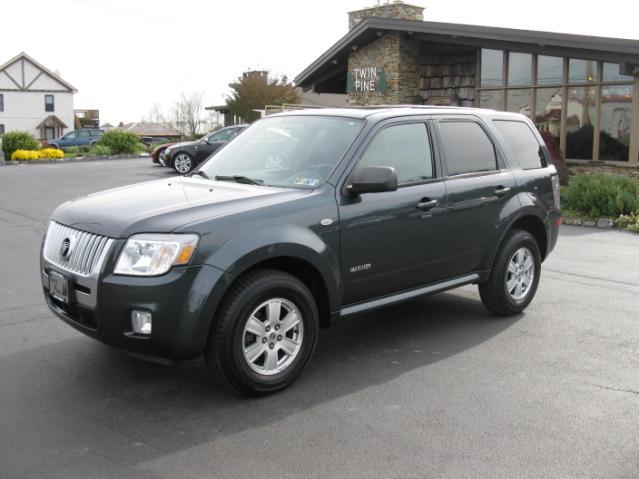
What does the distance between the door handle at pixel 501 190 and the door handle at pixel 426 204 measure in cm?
86

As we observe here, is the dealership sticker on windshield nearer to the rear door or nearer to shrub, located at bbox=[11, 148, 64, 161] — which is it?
the rear door

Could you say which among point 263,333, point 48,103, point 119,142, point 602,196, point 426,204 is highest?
point 48,103

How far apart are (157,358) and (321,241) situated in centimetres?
135

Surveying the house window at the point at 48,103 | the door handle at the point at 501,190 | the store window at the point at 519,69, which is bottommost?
the door handle at the point at 501,190

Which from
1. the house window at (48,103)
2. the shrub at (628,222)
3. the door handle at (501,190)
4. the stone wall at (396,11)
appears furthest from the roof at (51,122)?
the door handle at (501,190)

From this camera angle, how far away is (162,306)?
4.31 meters

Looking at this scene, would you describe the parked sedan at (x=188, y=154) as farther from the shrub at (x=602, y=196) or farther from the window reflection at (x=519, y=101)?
the shrub at (x=602, y=196)

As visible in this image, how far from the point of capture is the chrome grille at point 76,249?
4520 mm

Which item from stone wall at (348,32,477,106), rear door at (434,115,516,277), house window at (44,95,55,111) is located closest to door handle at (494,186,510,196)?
rear door at (434,115,516,277)

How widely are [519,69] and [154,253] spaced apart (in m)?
16.9

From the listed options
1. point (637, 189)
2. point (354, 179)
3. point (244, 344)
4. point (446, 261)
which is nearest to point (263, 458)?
point (244, 344)

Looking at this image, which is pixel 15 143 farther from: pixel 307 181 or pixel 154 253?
pixel 154 253

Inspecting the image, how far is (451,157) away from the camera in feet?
20.1

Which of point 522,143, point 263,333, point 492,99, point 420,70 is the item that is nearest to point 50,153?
point 420,70
